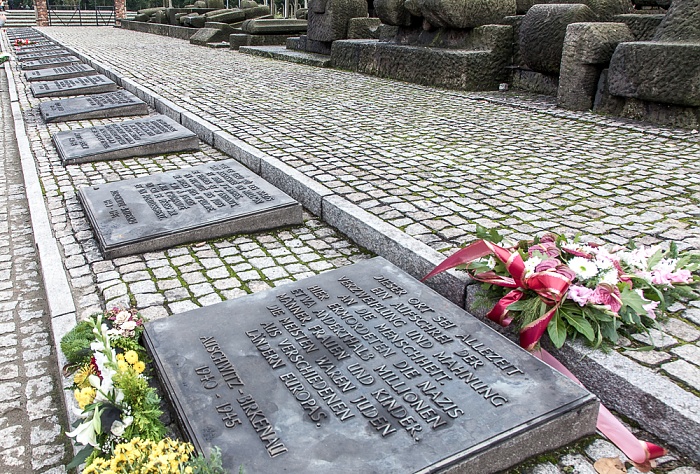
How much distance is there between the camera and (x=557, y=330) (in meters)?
2.79

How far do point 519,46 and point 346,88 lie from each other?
9.64 feet

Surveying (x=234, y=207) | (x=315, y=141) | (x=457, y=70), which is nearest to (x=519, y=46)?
(x=457, y=70)

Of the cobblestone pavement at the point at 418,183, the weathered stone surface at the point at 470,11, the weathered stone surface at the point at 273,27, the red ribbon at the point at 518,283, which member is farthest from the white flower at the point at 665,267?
the weathered stone surface at the point at 273,27

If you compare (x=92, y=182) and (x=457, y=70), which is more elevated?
(x=457, y=70)

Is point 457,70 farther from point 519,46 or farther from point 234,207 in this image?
point 234,207

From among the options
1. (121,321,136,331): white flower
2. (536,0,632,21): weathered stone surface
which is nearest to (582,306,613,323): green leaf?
(121,321,136,331): white flower

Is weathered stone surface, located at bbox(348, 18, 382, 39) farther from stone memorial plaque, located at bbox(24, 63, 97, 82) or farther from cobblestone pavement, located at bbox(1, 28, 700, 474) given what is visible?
stone memorial plaque, located at bbox(24, 63, 97, 82)

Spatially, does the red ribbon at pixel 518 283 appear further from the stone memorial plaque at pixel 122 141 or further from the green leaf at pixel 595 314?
the stone memorial plaque at pixel 122 141

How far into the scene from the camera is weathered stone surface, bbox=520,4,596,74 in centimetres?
856

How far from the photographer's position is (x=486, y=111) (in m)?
8.52

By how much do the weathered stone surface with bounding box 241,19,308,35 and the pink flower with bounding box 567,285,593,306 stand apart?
17.5 metres

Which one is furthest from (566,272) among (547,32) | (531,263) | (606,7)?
(606,7)

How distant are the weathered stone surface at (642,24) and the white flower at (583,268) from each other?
619 cm

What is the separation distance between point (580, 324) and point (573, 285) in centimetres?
21
